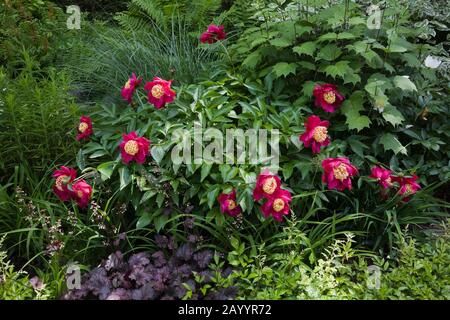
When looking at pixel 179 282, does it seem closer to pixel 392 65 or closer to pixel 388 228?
pixel 388 228

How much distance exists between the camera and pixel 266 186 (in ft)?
8.43

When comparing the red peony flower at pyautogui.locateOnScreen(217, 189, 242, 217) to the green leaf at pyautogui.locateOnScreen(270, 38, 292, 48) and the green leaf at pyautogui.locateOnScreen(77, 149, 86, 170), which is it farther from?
the green leaf at pyautogui.locateOnScreen(270, 38, 292, 48)

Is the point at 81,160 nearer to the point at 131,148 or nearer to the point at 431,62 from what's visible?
the point at 131,148

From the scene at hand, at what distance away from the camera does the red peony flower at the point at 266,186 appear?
2.57m

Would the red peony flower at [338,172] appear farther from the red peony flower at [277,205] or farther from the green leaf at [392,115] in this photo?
the green leaf at [392,115]

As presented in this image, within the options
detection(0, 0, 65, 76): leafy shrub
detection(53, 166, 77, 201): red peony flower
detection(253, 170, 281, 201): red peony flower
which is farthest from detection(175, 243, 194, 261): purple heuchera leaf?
detection(0, 0, 65, 76): leafy shrub

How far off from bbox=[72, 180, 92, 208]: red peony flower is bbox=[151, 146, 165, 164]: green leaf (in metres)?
0.37

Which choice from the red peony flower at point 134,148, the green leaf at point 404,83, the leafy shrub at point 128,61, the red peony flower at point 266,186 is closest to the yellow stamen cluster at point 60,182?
the red peony flower at point 134,148

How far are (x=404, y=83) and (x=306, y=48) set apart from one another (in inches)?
24.0

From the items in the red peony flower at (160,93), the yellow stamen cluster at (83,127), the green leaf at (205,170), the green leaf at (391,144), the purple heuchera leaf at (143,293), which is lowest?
the purple heuchera leaf at (143,293)

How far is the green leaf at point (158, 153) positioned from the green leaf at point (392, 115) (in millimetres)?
1300

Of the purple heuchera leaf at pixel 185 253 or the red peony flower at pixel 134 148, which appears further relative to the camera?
the red peony flower at pixel 134 148

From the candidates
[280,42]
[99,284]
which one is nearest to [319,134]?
[280,42]
